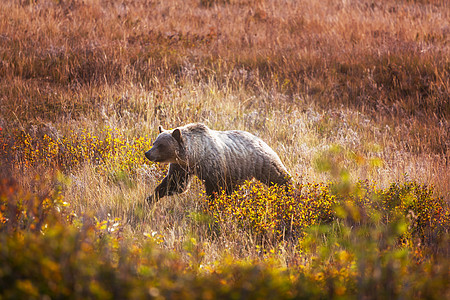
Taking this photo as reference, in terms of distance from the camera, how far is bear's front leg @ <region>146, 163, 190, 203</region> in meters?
4.81

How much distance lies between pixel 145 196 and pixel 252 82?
513cm

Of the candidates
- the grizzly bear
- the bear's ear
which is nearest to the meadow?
the grizzly bear

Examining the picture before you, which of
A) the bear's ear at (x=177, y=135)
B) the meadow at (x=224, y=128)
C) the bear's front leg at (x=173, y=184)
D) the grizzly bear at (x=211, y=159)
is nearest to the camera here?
the meadow at (x=224, y=128)

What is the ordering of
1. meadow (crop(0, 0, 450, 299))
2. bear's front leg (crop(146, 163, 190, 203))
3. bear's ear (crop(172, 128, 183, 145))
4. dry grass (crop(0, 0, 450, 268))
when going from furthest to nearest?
dry grass (crop(0, 0, 450, 268)), bear's front leg (crop(146, 163, 190, 203)), bear's ear (crop(172, 128, 183, 145)), meadow (crop(0, 0, 450, 299))

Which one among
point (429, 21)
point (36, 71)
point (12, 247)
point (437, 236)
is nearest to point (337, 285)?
point (12, 247)

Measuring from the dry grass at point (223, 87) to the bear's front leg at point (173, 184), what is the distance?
0.42 feet

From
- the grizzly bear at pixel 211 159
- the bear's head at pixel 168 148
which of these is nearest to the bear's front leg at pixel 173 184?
the grizzly bear at pixel 211 159

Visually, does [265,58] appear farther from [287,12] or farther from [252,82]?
[287,12]

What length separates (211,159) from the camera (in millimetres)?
4684

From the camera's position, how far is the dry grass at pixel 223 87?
5.14 metres

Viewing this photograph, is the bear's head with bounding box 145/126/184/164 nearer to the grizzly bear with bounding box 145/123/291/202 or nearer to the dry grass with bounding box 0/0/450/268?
the grizzly bear with bounding box 145/123/291/202

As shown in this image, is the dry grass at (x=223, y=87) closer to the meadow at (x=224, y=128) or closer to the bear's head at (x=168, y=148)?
the meadow at (x=224, y=128)

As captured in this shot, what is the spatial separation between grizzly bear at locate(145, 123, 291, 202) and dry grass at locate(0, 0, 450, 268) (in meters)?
0.28

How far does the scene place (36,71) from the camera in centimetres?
855
